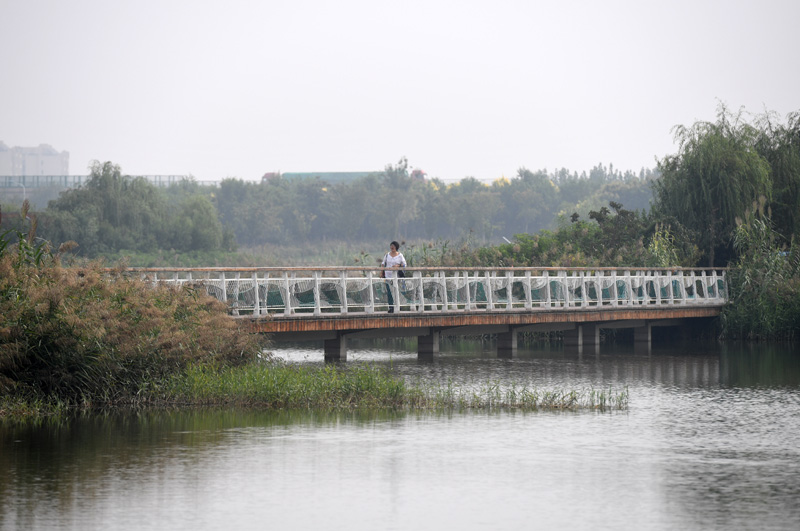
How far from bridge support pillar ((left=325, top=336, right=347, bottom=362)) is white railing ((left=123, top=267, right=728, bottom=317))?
1.03 m

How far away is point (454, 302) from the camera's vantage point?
30406mm

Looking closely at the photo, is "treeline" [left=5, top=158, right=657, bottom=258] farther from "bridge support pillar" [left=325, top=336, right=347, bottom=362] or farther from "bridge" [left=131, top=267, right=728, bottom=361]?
"bridge support pillar" [left=325, top=336, right=347, bottom=362]

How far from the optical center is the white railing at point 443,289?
24.4m

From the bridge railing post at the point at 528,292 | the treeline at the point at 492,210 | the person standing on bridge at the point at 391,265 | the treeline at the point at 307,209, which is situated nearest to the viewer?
the person standing on bridge at the point at 391,265

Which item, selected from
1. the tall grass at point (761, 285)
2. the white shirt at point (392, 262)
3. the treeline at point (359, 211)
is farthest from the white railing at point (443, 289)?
the treeline at point (359, 211)

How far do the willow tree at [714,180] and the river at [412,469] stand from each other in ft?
75.0

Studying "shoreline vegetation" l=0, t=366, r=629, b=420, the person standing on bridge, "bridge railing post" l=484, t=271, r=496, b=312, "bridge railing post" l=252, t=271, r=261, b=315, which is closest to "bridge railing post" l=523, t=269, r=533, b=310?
"bridge railing post" l=484, t=271, r=496, b=312

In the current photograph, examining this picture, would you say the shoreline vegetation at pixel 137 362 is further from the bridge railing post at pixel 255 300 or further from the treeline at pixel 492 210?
the treeline at pixel 492 210

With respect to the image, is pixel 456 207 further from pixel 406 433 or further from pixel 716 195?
pixel 406 433

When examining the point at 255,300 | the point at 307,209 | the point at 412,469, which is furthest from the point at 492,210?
the point at 412,469

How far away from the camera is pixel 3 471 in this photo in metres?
12.6

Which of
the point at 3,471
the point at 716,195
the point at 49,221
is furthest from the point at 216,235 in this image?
the point at 3,471

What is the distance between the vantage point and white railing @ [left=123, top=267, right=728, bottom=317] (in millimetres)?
24375

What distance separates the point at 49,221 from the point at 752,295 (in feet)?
128
